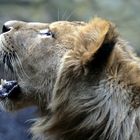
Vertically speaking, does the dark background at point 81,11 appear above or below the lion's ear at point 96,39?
below

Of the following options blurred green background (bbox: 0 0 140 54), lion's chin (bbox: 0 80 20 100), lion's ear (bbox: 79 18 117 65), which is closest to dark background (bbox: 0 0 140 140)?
blurred green background (bbox: 0 0 140 54)

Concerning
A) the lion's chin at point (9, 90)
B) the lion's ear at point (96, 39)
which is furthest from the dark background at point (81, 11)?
the lion's ear at point (96, 39)

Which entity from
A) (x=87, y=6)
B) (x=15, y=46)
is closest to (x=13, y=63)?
(x=15, y=46)

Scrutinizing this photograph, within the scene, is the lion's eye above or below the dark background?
above

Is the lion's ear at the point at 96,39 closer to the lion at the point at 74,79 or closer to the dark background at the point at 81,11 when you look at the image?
the lion at the point at 74,79

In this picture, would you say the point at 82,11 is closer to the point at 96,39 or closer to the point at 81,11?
the point at 81,11

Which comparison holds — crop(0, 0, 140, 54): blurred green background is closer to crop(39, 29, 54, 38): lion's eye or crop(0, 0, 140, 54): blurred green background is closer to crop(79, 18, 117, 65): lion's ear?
crop(39, 29, 54, 38): lion's eye

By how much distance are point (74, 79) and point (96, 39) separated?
180mm

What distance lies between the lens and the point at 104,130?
7.23ft

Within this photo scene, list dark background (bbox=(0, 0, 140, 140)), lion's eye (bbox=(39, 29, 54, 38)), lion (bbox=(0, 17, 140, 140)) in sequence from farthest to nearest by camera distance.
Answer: dark background (bbox=(0, 0, 140, 140)), lion's eye (bbox=(39, 29, 54, 38)), lion (bbox=(0, 17, 140, 140))

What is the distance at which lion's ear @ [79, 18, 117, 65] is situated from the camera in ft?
7.23

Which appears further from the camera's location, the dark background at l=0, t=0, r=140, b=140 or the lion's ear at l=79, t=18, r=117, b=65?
the dark background at l=0, t=0, r=140, b=140

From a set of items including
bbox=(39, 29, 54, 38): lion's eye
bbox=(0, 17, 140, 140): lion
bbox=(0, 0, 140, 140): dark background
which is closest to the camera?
bbox=(0, 17, 140, 140): lion

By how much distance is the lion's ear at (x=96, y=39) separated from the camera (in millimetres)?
2203
